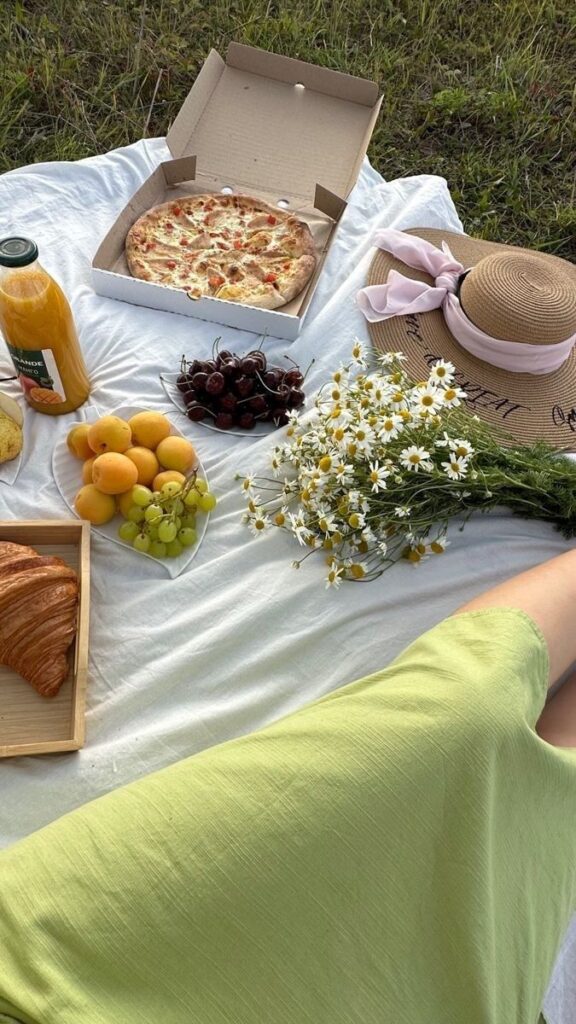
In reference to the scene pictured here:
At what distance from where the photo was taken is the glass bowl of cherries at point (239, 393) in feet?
4.63

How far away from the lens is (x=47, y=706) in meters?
1.12

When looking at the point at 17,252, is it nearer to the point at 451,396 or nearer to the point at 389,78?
the point at 451,396

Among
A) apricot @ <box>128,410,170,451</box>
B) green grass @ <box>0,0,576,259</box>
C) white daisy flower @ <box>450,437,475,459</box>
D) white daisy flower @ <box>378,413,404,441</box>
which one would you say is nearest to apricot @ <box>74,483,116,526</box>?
apricot @ <box>128,410,170,451</box>

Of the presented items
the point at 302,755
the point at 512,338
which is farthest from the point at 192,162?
the point at 302,755

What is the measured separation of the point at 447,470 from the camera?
1.16 m

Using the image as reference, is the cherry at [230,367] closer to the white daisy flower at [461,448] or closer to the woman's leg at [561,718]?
the white daisy flower at [461,448]

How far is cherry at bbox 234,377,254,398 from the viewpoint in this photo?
141 cm

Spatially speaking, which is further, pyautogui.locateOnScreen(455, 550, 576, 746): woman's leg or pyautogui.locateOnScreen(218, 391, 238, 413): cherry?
pyautogui.locateOnScreen(218, 391, 238, 413): cherry

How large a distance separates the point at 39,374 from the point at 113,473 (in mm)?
257

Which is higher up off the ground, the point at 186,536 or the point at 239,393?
the point at 239,393

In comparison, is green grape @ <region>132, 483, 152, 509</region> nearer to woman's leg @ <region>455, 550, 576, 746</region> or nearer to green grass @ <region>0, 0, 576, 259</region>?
woman's leg @ <region>455, 550, 576, 746</region>

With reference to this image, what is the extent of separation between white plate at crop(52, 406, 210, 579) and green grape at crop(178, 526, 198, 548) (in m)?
0.02

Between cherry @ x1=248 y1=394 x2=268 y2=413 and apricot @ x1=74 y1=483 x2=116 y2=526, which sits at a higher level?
cherry @ x1=248 y1=394 x2=268 y2=413

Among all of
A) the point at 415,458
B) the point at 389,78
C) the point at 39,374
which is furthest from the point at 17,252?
the point at 389,78
